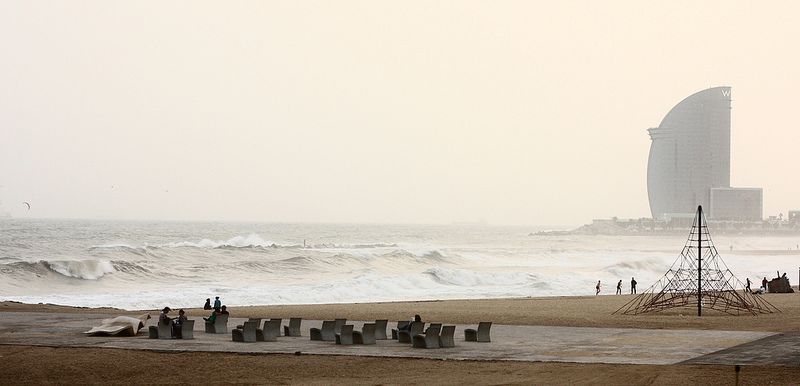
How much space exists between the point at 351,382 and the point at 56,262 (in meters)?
44.6

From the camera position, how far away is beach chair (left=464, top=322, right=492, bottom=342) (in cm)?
2039

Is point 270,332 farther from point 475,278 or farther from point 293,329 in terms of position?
point 475,278

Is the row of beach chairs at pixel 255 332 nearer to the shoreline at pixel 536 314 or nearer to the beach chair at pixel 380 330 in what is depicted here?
the beach chair at pixel 380 330

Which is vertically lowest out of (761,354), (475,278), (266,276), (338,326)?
(266,276)

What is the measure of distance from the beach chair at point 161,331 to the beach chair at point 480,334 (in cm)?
643

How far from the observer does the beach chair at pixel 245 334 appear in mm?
20438

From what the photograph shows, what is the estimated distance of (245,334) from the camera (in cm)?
2045

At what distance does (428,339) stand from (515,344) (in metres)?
1.87

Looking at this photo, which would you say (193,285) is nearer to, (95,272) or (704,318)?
(95,272)

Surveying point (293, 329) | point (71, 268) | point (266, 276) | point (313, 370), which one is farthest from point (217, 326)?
point (71, 268)

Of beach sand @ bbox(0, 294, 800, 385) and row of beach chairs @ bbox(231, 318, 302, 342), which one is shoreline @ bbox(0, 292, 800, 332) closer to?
row of beach chairs @ bbox(231, 318, 302, 342)

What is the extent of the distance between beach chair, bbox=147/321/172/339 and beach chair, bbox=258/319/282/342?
82.5 inches

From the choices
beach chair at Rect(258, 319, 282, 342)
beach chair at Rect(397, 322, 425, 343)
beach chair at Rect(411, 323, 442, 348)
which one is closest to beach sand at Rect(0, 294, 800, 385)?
beach chair at Rect(411, 323, 442, 348)

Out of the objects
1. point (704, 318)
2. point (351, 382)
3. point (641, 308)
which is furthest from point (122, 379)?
point (641, 308)
